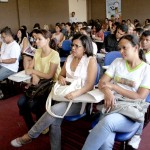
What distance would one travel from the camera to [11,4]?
767 cm

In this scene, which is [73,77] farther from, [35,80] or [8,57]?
[8,57]

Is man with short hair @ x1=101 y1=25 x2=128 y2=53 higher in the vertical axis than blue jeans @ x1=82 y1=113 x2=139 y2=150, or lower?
higher

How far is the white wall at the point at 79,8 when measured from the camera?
956 centimetres

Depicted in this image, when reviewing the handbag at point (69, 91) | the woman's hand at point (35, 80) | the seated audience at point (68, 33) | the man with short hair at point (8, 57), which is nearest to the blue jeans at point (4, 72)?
the man with short hair at point (8, 57)

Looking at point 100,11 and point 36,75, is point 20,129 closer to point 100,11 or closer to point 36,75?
point 36,75

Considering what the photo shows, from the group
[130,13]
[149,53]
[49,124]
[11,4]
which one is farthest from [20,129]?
[130,13]

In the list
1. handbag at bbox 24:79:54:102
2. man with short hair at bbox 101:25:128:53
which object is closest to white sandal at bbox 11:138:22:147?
handbag at bbox 24:79:54:102

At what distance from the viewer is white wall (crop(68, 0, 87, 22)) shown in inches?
377

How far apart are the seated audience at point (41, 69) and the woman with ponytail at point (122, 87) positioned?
2.17ft

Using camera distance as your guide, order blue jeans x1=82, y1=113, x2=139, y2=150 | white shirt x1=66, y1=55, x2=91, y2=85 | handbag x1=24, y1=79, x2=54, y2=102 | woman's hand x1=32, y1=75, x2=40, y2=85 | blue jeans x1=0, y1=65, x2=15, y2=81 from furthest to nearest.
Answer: blue jeans x1=0, y1=65, x2=15, y2=81
woman's hand x1=32, y1=75, x2=40, y2=85
handbag x1=24, y1=79, x2=54, y2=102
white shirt x1=66, y1=55, x2=91, y2=85
blue jeans x1=82, y1=113, x2=139, y2=150

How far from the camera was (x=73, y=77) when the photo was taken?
212cm

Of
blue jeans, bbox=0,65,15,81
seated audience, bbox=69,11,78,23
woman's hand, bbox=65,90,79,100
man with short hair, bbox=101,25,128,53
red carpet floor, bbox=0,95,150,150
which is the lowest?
red carpet floor, bbox=0,95,150,150

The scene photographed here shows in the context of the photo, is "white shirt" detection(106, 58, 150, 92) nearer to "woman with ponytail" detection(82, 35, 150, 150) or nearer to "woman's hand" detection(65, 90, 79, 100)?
"woman with ponytail" detection(82, 35, 150, 150)

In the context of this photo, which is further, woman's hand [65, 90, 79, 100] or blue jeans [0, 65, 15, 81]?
blue jeans [0, 65, 15, 81]
